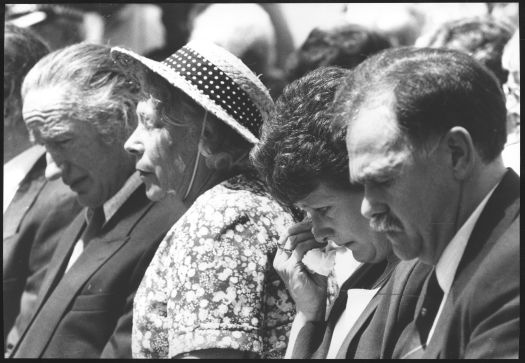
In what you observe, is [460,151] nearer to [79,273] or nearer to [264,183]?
[264,183]

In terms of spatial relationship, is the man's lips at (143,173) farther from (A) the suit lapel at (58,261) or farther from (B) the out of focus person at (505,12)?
(B) the out of focus person at (505,12)

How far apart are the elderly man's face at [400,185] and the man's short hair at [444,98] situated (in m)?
0.04

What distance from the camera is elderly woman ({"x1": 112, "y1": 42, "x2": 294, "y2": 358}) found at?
3.27 metres

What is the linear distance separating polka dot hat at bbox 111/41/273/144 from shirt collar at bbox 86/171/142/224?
629 millimetres

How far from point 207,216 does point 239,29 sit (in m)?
0.93

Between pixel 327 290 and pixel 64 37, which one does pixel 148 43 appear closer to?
pixel 64 37

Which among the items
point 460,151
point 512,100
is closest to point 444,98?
point 460,151

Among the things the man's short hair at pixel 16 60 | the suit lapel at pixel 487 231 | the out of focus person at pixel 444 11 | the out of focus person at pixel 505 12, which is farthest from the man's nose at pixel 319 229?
the man's short hair at pixel 16 60

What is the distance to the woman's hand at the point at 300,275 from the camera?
10.9 feet

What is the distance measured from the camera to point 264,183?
355 cm

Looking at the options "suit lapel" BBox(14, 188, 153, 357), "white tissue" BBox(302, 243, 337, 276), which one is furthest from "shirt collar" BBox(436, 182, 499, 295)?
"suit lapel" BBox(14, 188, 153, 357)

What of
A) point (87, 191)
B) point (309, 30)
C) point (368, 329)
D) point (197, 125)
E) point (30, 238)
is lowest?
point (30, 238)

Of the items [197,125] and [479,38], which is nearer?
[197,125]

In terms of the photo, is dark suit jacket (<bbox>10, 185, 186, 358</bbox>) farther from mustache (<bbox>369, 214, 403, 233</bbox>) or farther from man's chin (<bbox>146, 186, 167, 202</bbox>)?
mustache (<bbox>369, 214, 403, 233</bbox>)
